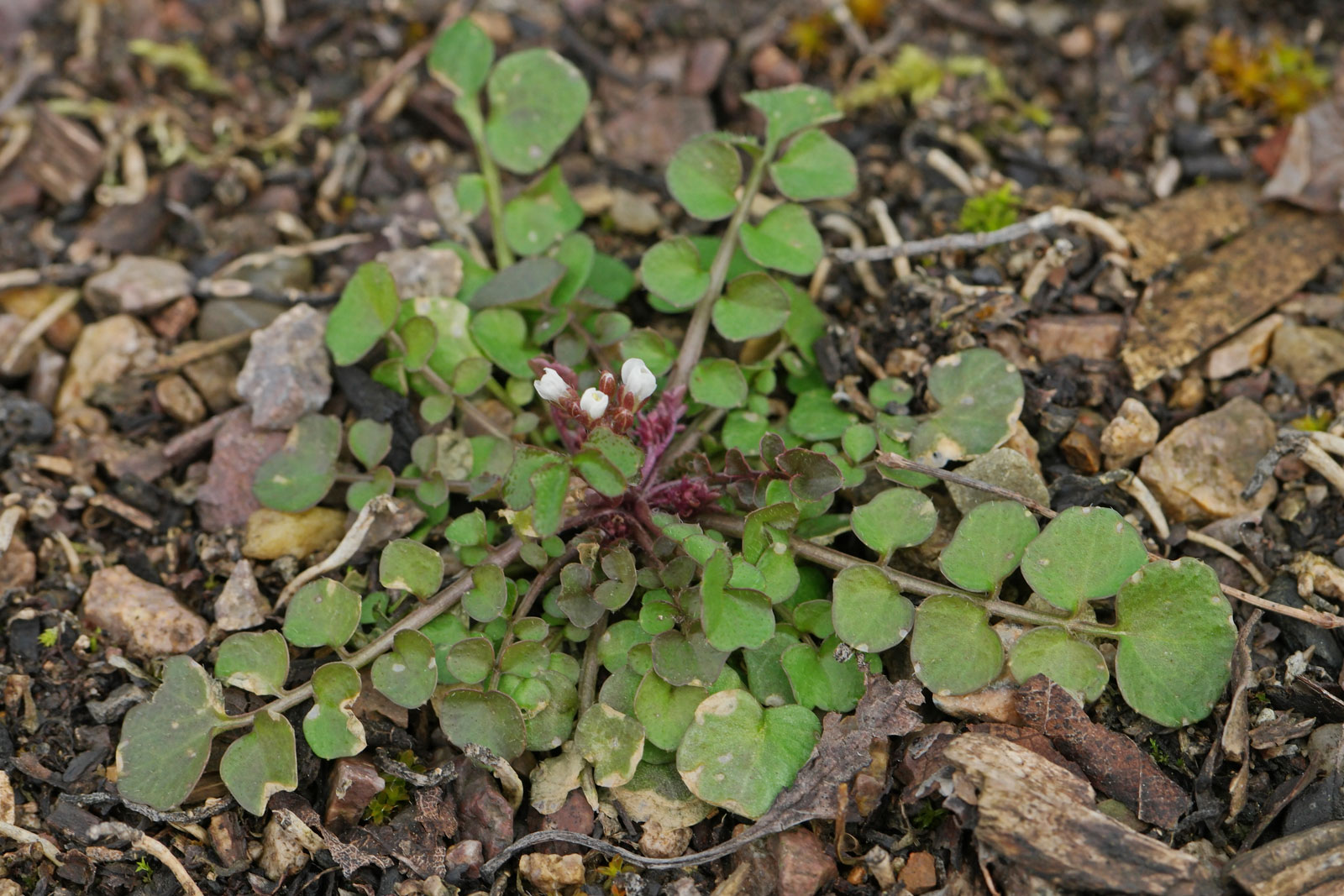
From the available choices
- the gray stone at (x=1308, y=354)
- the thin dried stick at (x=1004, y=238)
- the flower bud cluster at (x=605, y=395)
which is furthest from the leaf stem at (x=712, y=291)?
the gray stone at (x=1308, y=354)

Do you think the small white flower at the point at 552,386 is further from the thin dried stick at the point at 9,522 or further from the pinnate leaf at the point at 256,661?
the thin dried stick at the point at 9,522

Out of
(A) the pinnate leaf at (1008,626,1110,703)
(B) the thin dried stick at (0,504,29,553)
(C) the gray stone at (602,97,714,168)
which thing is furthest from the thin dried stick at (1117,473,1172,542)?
(B) the thin dried stick at (0,504,29,553)

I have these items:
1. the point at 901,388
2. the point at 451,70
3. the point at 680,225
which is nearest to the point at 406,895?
the point at 901,388

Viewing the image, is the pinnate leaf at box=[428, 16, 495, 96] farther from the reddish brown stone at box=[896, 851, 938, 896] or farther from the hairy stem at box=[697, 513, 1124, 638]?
the reddish brown stone at box=[896, 851, 938, 896]

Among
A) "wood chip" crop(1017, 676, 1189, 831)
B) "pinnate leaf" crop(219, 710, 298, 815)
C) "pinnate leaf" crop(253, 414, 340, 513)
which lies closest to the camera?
"wood chip" crop(1017, 676, 1189, 831)

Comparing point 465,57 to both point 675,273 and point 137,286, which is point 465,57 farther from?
point 137,286

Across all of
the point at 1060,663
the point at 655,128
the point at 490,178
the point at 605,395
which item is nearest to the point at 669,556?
the point at 605,395
